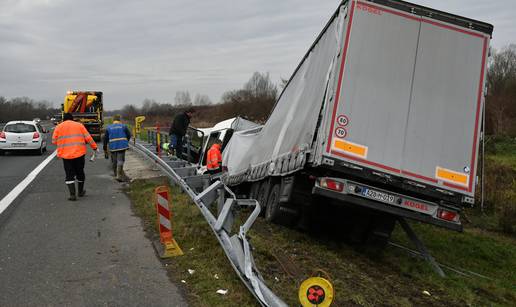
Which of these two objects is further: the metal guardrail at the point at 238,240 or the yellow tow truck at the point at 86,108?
the yellow tow truck at the point at 86,108

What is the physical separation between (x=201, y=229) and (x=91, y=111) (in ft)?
81.8

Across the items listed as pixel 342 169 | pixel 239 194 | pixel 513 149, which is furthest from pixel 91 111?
pixel 342 169

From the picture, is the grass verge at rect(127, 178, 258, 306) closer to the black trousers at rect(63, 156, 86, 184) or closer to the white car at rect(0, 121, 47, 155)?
the black trousers at rect(63, 156, 86, 184)

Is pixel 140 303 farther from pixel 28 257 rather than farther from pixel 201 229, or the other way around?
pixel 201 229

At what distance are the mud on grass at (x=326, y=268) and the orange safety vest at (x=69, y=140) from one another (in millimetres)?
1477

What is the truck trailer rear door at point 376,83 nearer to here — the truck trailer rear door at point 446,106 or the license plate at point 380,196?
the truck trailer rear door at point 446,106

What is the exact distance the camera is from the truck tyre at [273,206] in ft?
25.7

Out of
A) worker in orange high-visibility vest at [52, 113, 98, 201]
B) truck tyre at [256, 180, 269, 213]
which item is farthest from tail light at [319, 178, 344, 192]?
worker in orange high-visibility vest at [52, 113, 98, 201]

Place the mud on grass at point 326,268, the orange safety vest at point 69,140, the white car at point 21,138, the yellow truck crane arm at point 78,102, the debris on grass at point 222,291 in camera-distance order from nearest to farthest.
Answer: the debris on grass at point 222,291
the mud on grass at point 326,268
the orange safety vest at point 69,140
the white car at point 21,138
the yellow truck crane arm at point 78,102

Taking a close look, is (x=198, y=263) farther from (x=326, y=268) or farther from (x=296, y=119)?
(x=296, y=119)

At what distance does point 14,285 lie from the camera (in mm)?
4797

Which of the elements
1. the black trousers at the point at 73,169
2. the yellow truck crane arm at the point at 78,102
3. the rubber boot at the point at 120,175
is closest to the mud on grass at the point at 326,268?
the black trousers at the point at 73,169

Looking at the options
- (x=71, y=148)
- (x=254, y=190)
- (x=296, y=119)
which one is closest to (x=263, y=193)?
(x=254, y=190)

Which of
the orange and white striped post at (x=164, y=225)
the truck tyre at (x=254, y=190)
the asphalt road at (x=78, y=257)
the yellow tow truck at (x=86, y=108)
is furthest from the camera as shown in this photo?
the yellow tow truck at (x=86, y=108)
